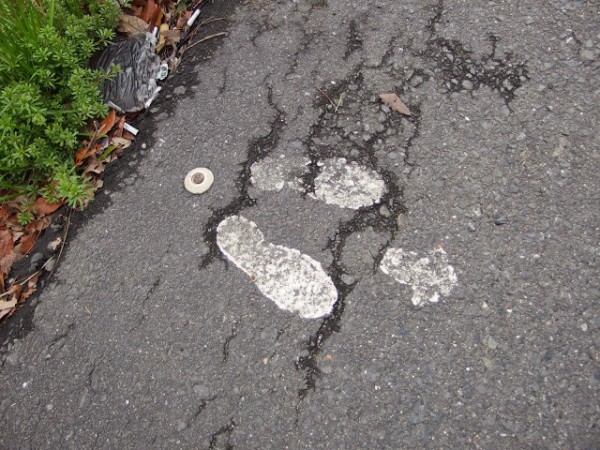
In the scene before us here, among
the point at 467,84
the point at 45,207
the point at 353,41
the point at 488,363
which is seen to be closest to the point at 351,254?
the point at 488,363

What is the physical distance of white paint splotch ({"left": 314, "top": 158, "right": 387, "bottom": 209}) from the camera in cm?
196

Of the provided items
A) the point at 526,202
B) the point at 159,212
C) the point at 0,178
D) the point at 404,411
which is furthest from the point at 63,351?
the point at 526,202

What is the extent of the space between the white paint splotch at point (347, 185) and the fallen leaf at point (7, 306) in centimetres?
128

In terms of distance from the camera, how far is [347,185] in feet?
6.53

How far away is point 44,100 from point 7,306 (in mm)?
878

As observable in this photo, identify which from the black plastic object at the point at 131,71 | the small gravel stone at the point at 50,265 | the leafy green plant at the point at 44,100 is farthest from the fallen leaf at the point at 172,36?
the small gravel stone at the point at 50,265

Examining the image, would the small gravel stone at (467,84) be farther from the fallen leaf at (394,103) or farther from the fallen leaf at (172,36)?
the fallen leaf at (172,36)

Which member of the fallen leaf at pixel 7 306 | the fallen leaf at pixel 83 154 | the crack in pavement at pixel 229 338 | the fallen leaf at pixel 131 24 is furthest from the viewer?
the fallen leaf at pixel 131 24

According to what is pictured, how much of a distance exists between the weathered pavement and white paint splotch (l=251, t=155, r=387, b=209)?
0.01 meters

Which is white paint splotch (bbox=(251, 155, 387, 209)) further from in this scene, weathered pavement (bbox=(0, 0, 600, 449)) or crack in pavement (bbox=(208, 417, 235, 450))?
crack in pavement (bbox=(208, 417, 235, 450))

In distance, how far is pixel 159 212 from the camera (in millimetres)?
2027

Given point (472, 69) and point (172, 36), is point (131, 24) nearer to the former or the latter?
point (172, 36)

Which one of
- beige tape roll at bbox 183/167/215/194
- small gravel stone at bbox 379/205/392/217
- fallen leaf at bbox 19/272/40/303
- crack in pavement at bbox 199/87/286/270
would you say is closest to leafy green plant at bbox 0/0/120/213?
fallen leaf at bbox 19/272/40/303

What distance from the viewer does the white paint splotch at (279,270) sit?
70.4 inches
